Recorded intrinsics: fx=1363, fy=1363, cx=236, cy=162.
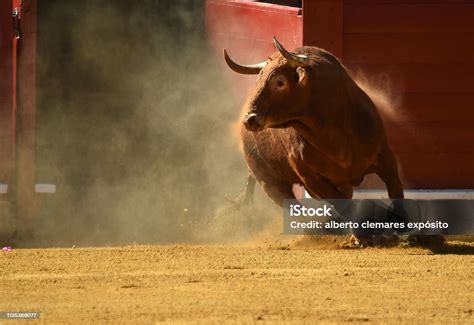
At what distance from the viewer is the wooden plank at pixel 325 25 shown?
10.2 metres

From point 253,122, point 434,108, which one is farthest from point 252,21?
point 253,122

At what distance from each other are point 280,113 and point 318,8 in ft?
6.48

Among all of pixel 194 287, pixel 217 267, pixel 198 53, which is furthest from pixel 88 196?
pixel 194 287

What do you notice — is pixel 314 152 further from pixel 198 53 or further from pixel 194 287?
pixel 198 53

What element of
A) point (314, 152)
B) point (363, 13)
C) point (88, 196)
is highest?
point (363, 13)

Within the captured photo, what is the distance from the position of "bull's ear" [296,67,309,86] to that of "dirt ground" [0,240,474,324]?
1.05 meters

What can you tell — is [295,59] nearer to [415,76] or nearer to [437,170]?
[415,76]

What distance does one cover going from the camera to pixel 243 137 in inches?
396

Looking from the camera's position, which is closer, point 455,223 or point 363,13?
point 455,223

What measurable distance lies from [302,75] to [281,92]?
0.59 ft

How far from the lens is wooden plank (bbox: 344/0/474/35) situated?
10125 millimetres

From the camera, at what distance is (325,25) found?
1017 cm

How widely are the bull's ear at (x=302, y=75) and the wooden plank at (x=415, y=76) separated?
64.6 inches

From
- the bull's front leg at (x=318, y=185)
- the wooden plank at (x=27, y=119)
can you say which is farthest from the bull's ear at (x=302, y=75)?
the wooden plank at (x=27, y=119)
